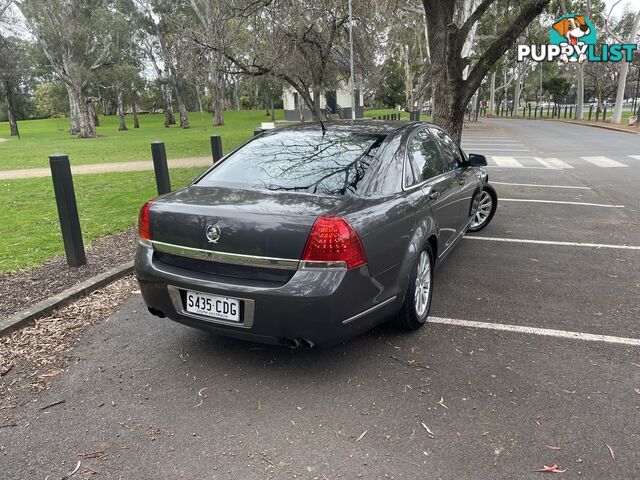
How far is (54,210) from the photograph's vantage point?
817cm

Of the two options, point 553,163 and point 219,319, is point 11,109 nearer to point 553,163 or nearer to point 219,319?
point 553,163

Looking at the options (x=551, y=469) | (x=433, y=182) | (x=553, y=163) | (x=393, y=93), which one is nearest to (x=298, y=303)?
(x=551, y=469)

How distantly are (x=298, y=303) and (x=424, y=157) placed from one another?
6.67 ft

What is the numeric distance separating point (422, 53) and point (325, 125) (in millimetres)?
39537

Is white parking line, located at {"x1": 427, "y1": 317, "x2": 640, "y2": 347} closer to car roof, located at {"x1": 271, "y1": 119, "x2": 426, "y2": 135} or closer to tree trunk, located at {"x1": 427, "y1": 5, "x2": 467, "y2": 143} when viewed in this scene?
car roof, located at {"x1": 271, "y1": 119, "x2": 426, "y2": 135}

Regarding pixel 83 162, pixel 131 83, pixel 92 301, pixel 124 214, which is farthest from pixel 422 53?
pixel 92 301

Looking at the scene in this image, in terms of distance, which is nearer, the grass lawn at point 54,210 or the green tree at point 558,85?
the grass lawn at point 54,210

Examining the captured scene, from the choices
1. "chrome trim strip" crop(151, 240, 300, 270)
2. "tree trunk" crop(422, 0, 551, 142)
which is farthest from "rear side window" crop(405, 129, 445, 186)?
"tree trunk" crop(422, 0, 551, 142)

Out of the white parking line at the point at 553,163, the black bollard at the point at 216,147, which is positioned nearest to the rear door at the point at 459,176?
the black bollard at the point at 216,147

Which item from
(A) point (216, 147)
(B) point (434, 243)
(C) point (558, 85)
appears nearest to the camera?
(B) point (434, 243)

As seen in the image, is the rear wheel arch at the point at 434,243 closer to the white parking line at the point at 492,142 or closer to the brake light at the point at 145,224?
the brake light at the point at 145,224

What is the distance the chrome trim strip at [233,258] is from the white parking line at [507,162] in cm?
1211

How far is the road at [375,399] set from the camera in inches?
97.4

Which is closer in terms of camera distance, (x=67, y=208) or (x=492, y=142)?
(x=67, y=208)
